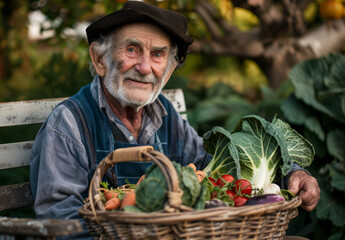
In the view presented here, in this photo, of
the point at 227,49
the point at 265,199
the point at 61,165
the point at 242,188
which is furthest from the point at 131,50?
the point at 227,49

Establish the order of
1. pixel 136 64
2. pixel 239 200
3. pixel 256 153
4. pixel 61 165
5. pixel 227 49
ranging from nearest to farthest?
pixel 239 200
pixel 61 165
pixel 256 153
pixel 136 64
pixel 227 49

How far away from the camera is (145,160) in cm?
177

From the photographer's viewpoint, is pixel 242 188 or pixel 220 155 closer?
pixel 242 188

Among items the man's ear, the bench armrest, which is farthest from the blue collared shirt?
the bench armrest

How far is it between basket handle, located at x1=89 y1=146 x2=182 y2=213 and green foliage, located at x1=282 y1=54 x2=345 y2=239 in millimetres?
2217

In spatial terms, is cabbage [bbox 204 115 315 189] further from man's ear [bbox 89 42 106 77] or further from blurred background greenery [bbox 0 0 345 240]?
blurred background greenery [bbox 0 0 345 240]

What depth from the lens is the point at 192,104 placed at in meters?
5.71

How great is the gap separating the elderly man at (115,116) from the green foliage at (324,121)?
1384 mm

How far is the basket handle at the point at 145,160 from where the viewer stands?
1.61 metres

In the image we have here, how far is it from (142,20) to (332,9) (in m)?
2.56

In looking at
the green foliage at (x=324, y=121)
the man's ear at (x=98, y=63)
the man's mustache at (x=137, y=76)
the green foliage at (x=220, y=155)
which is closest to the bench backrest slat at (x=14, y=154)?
the man's ear at (x=98, y=63)

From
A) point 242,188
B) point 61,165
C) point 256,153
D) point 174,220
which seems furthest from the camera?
point 256,153

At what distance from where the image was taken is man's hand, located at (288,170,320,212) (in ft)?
7.32

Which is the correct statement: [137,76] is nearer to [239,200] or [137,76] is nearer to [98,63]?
[98,63]
